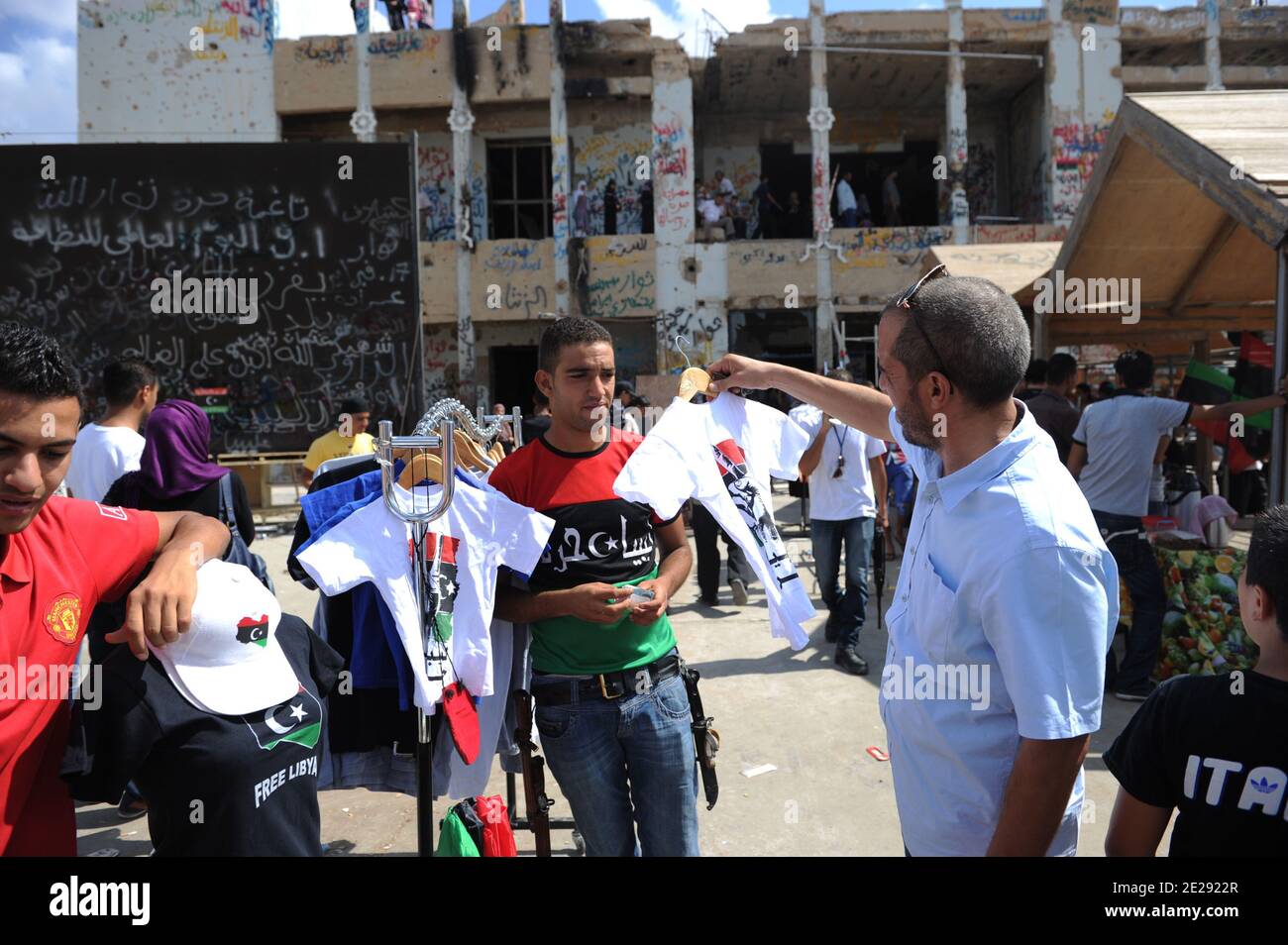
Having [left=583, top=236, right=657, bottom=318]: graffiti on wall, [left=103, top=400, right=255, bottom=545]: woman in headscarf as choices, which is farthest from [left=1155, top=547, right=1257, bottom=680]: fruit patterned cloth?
[left=583, top=236, right=657, bottom=318]: graffiti on wall

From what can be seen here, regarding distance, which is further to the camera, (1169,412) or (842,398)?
(1169,412)

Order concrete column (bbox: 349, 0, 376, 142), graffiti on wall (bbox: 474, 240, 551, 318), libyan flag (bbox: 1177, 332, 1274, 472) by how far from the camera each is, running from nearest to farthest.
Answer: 1. libyan flag (bbox: 1177, 332, 1274, 472)
2. concrete column (bbox: 349, 0, 376, 142)
3. graffiti on wall (bbox: 474, 240, 551, 318)

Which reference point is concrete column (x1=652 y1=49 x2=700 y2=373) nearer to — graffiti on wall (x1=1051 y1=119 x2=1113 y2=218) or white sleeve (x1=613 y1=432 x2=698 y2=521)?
graffiti on wall (x1=1051 y1=119 x2=1113 y2=218)

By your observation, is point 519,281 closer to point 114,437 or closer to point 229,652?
point 114,437

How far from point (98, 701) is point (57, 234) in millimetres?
13989

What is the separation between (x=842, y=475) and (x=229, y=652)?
4.95 m

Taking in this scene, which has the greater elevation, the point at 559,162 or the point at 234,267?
the point at 559,162

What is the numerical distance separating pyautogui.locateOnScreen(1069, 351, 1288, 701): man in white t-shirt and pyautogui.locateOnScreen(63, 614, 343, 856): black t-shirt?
16.0 feet

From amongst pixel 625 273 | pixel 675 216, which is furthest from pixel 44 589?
pixel 675 216

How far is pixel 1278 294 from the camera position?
429 centimetres

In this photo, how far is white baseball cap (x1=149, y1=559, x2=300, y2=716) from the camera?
63.4 inches

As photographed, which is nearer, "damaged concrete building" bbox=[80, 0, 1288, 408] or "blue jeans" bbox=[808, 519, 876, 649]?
"blue jeans" bbox=[808, 519, 876, 649]

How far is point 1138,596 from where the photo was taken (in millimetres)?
→ 5223
